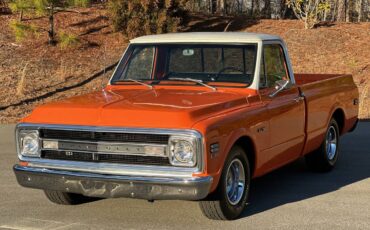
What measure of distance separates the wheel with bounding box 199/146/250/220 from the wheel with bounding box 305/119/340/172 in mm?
2223

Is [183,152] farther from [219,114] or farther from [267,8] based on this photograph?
[267,8]

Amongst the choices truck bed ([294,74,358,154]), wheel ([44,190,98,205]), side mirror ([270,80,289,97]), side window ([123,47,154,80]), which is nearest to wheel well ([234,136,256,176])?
side mirror ([270,80,289,97])

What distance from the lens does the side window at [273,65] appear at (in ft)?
21.8

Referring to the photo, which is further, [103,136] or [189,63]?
[189,63]

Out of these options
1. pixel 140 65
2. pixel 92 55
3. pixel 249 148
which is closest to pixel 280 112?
pixel 249 148

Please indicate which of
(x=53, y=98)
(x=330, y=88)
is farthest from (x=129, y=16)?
(x=330, y=88)

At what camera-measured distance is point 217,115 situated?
5.50 meters

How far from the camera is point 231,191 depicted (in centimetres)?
581

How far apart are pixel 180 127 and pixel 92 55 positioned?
537 inches

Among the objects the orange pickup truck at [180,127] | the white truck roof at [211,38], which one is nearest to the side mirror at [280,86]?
the orange pickup truck at [180,127]

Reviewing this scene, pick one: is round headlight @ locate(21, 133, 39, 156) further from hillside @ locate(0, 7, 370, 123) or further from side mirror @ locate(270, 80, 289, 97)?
hillside @ locate(0, 7, 370, 123)

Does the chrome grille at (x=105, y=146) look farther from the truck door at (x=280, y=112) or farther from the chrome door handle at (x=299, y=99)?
the chrome door handle at (x=299, y=99)

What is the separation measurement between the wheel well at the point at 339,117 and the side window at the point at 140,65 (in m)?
2.85

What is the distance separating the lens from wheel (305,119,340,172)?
25.8ft
